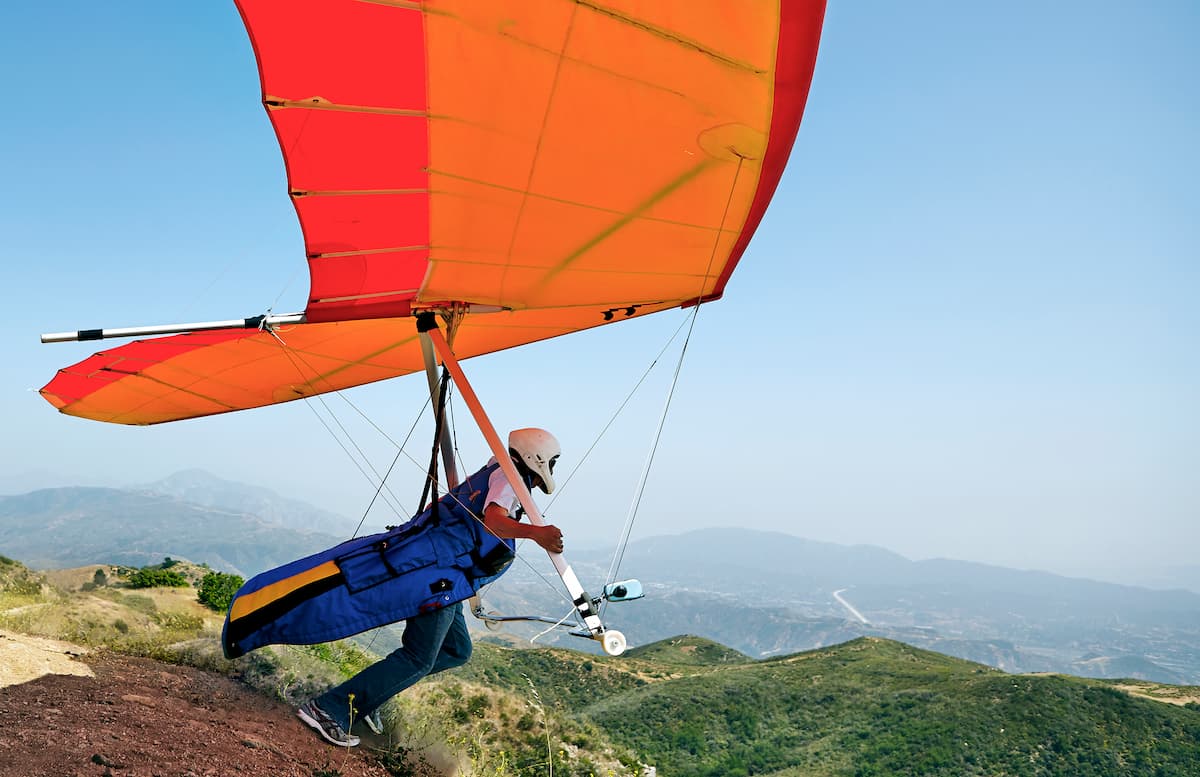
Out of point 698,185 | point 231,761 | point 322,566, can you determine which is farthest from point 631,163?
point 231,761

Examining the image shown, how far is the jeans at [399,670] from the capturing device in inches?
198

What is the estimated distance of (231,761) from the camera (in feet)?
14.2

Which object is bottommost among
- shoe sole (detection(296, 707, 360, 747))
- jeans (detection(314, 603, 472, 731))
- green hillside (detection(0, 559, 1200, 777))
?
green hillside (detection(0, 559, 1200, 777))

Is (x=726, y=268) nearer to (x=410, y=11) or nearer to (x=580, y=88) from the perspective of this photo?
(x=580, y=88)

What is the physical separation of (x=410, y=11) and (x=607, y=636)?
3.74 meters

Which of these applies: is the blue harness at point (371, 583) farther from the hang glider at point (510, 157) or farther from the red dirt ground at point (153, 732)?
the red dirt ground at point (153, 732)

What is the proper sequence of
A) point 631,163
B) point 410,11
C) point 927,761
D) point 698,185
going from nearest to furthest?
point 410,11
point 631,163
point 698,185
point 927,761

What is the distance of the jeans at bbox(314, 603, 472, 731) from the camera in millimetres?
5031

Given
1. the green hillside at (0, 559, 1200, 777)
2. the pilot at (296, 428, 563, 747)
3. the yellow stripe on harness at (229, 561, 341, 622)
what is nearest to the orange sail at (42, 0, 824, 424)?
the pilot at (296, 428, 563, 747)

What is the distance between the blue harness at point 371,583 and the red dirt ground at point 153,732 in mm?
616

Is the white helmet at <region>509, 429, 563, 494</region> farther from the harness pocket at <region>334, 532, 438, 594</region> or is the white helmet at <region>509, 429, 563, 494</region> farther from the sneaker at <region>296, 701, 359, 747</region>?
the sneaker at <region>296, 701, 359, 747</region>

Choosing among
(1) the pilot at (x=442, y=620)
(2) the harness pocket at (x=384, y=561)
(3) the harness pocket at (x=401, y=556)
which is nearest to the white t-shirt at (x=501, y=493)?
(1) the pilot at (x=442, y=620)

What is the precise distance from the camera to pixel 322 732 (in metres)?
5.27

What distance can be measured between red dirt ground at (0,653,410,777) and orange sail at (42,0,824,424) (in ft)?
9.03
